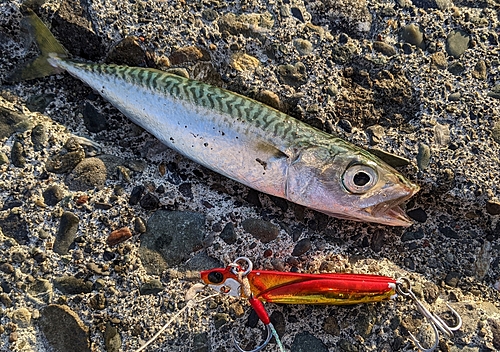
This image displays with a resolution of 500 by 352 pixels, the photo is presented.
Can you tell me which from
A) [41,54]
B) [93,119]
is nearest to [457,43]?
[93,119]

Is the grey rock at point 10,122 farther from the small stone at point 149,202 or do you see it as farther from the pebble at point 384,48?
the pebble at point 384,48

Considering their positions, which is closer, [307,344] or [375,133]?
[307,344]

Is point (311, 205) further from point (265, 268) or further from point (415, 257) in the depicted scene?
point (415, 257)

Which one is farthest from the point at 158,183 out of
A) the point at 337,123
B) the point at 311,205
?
the point at 337,123

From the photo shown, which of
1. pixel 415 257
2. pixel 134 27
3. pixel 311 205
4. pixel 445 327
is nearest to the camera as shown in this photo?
pixel 445 327

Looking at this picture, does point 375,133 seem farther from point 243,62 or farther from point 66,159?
point 66,159

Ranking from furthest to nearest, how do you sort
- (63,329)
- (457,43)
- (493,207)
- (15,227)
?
(457,43)
(493,207)
(15,227)
(63,329)

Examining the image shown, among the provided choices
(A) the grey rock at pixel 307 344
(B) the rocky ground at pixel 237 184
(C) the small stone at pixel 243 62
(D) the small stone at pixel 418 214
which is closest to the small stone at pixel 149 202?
(B) the rocky ground at pixel 237 184
